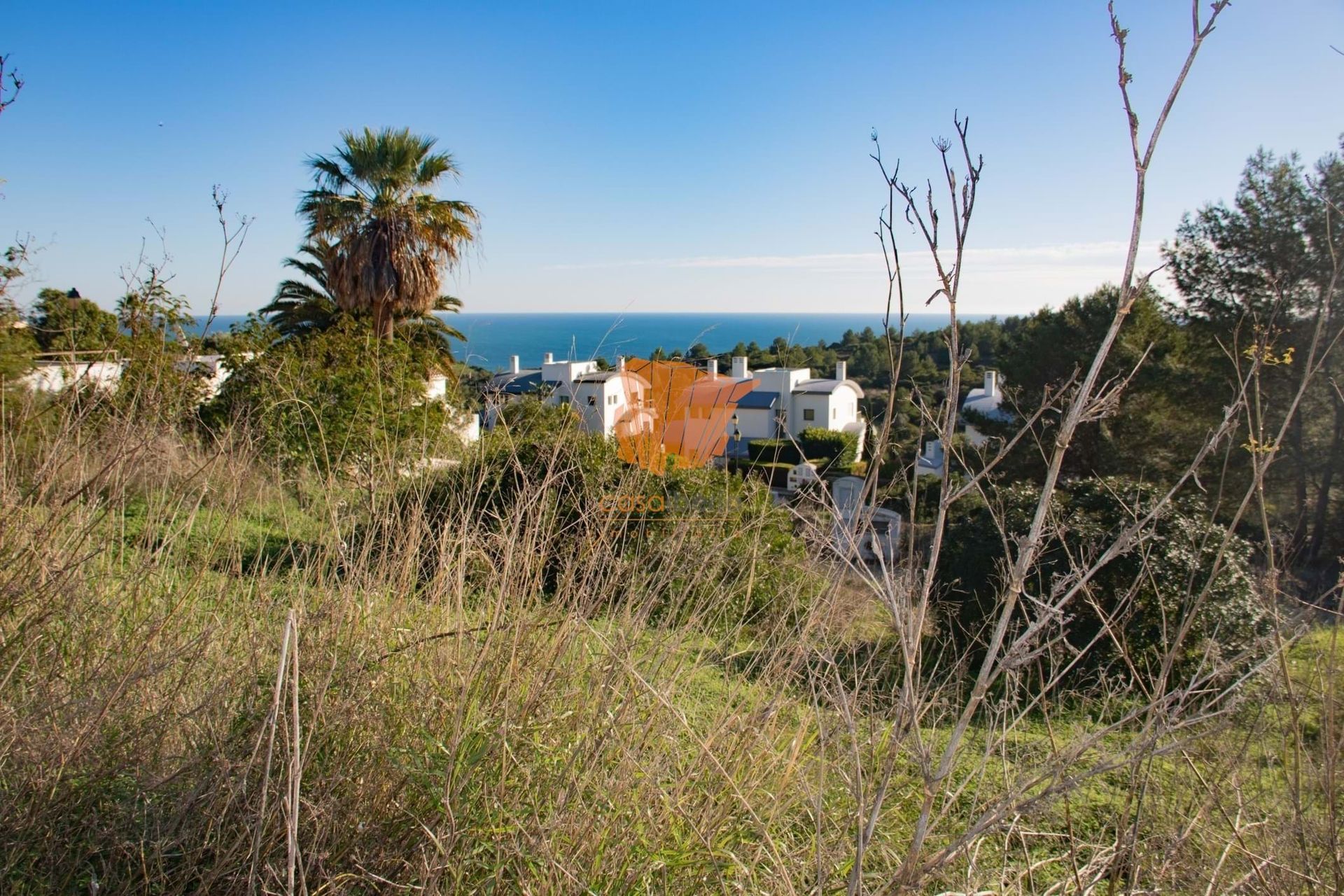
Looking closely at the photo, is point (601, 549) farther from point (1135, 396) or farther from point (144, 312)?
point (1135, 396)

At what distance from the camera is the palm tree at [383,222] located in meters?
12.5

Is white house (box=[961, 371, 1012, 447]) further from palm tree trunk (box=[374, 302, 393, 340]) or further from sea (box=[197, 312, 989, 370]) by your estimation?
sea (box=[197, 312, 989, 370])

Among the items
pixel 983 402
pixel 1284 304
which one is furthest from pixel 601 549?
pixel 983 402

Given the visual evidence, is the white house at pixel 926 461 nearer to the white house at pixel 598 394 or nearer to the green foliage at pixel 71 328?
the white house at pixel 598 394

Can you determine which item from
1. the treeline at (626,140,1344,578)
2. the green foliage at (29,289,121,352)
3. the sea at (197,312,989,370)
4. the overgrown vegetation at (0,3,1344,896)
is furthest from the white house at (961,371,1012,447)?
the overgrown vegetation at (0,3,1344,896)

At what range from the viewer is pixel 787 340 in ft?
7.71

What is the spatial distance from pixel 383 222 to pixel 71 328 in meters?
10.5

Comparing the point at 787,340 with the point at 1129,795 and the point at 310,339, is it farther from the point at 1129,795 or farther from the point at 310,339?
the point at 310,339

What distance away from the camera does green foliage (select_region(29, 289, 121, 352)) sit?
3.41 m

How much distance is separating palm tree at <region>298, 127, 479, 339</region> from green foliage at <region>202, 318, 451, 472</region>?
4227 millimetres

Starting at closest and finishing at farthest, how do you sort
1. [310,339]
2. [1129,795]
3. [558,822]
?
1. [1129,795]
2. [558,822]
3. [310,339]

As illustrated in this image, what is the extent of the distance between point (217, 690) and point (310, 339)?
9.02 m

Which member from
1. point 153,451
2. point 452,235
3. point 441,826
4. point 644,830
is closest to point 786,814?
point 644,830

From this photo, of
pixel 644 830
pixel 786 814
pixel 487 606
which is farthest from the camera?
pixel 487 606
